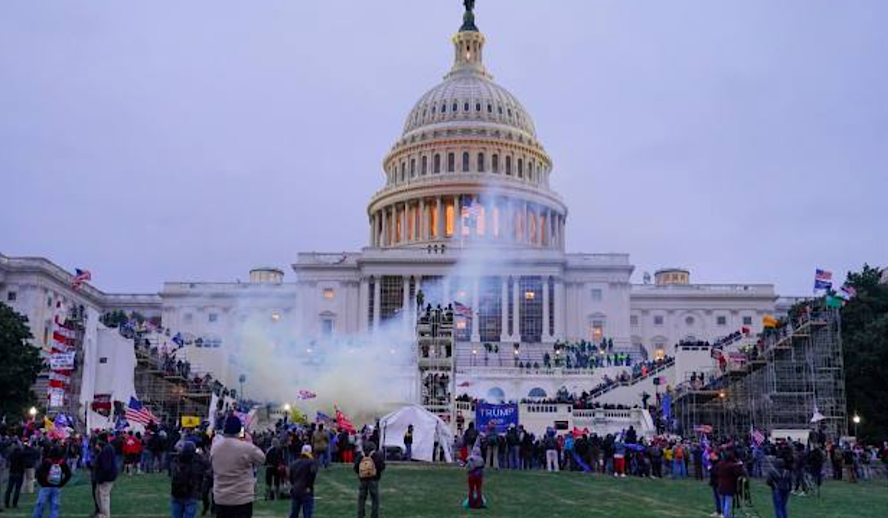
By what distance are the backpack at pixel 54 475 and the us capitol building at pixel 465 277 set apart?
56547 millimetres

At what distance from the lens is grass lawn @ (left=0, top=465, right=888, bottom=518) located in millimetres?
21891

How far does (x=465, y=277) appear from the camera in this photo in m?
103

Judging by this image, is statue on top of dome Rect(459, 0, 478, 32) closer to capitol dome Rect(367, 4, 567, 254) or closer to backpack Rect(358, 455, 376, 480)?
capitol dome Rect(367, 4, 567, 254)

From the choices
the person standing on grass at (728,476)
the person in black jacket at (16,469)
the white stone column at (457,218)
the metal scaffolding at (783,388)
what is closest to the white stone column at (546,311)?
the white stone column at (457,218)

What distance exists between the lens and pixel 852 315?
60.6 metres

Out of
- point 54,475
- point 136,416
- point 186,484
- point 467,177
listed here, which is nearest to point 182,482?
point 186,484

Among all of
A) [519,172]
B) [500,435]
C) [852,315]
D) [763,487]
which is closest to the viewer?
[763,487]

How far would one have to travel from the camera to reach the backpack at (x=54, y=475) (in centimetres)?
1811

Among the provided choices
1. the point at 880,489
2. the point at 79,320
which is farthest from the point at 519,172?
the point at 880,489

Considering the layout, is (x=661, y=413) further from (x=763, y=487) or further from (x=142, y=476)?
(x=142, y=476)

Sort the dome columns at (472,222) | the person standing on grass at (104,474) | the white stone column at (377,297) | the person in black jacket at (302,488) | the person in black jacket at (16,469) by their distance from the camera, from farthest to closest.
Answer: the dome columns at (472,222), the white stone column at (377,297), the person in black jacket at (16,469), the person standing on grass at (104,474), the person in black jacket at (302,488)

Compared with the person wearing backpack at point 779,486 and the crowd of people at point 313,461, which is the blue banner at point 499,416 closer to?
the crowd of people at point 313,461

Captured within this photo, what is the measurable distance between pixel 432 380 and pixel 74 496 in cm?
2747

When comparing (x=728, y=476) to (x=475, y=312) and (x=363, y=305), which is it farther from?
(x=363, y=305)
